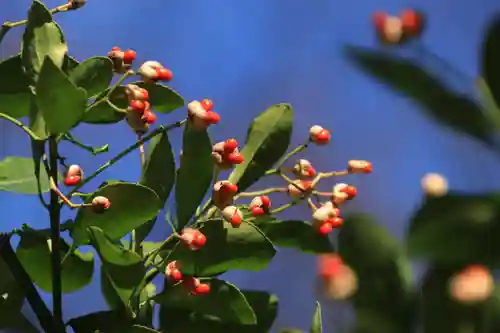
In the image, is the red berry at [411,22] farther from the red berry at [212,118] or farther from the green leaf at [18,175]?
the green leaf at [18,175]

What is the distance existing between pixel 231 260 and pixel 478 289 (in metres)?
0.33

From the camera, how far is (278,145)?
574 millimetres

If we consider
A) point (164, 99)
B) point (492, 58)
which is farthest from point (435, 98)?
point (164, 99)

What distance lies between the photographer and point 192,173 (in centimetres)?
53

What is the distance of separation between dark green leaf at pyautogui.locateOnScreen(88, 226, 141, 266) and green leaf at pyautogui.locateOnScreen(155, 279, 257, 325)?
0.06 meters

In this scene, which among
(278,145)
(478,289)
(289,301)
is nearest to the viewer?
(478,289)

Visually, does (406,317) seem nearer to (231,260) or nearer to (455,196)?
(455,196)

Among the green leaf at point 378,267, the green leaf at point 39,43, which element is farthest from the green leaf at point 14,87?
the green leaf at point 378,267

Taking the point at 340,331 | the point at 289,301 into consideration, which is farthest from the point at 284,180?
the point at 340,331

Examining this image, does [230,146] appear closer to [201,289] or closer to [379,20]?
[201,289]

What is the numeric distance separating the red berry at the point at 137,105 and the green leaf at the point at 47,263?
0.39 feet

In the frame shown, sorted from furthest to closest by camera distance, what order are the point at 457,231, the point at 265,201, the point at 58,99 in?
the point at 265,201
the point at 58,99
the point at 457,231

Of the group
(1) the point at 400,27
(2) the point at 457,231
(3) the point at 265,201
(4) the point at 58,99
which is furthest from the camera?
(3) the point at 265,201

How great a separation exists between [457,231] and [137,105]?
0.33m
